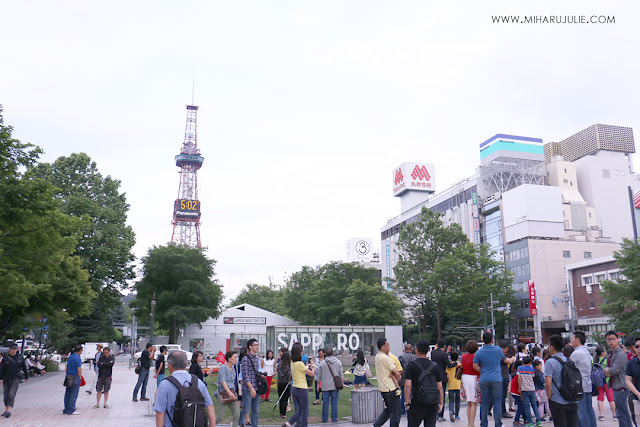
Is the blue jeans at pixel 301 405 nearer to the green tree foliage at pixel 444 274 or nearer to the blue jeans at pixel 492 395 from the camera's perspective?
the blue jeans at pixel 492 395

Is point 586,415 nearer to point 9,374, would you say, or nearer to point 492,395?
point 492,395

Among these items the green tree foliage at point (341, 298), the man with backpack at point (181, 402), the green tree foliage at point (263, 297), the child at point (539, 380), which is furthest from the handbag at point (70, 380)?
the green tree foliage at point (263, 297)

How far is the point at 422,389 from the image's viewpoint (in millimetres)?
8008

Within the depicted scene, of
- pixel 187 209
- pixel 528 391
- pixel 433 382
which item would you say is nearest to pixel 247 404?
pixel 433 382

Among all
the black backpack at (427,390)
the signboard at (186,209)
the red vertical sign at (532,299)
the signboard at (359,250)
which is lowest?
the black backpack at (427,390)

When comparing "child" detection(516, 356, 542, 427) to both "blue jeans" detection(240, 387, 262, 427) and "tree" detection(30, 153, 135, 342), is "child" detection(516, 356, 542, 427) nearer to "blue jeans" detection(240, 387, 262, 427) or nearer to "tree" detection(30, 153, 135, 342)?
"blue jeans" detection(240, 387, 262, 427)

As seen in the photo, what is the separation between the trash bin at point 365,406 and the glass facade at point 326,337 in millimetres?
21380

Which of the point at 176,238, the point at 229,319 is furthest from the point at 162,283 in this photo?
the point at 176,238

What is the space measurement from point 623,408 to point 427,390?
3534mm

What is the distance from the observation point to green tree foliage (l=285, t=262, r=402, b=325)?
58.5 m

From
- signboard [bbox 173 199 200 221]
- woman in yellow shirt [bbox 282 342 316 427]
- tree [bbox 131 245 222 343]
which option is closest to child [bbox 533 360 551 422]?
woman in yellow shirt [bbox 282 342 316 427]

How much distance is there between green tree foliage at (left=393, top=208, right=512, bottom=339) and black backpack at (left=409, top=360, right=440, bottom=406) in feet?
146

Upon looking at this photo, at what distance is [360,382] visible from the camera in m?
16.5

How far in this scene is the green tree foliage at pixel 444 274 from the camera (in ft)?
171
